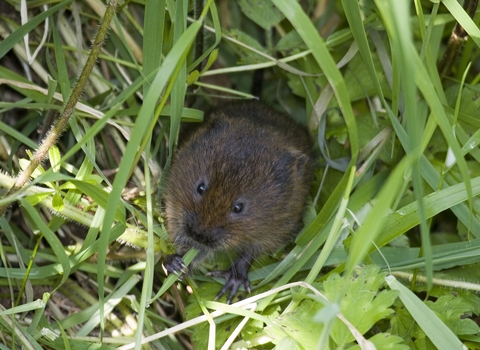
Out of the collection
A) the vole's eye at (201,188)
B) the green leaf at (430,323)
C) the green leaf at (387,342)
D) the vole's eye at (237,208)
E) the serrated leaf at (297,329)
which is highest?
the vole's eye at (201,188)

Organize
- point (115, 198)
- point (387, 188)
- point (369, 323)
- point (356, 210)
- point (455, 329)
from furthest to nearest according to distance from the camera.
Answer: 1. point (356, 210)
2. point (455, 329)
3. point (369, 323)
4. point (115, 198)
5. point (387, 188)

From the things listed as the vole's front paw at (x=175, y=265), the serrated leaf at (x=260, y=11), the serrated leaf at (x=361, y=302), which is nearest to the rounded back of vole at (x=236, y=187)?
the vole's front paw at (x=175, y=265)

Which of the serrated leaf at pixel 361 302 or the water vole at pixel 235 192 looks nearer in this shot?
the serrated leaf at pixel 361 302

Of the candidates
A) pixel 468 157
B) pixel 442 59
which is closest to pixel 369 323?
pixel 468 157

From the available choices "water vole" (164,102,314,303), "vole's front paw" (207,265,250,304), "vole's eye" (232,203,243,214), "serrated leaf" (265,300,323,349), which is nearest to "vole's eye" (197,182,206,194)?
"water vole" (164,102,314,303)

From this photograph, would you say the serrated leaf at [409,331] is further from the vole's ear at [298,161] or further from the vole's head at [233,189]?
the vole's ear at [298,161]

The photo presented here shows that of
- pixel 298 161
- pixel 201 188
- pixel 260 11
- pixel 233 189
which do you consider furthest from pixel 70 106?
pixel 260 11

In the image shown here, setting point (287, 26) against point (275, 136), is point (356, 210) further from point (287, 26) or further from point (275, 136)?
point (287, 26)
